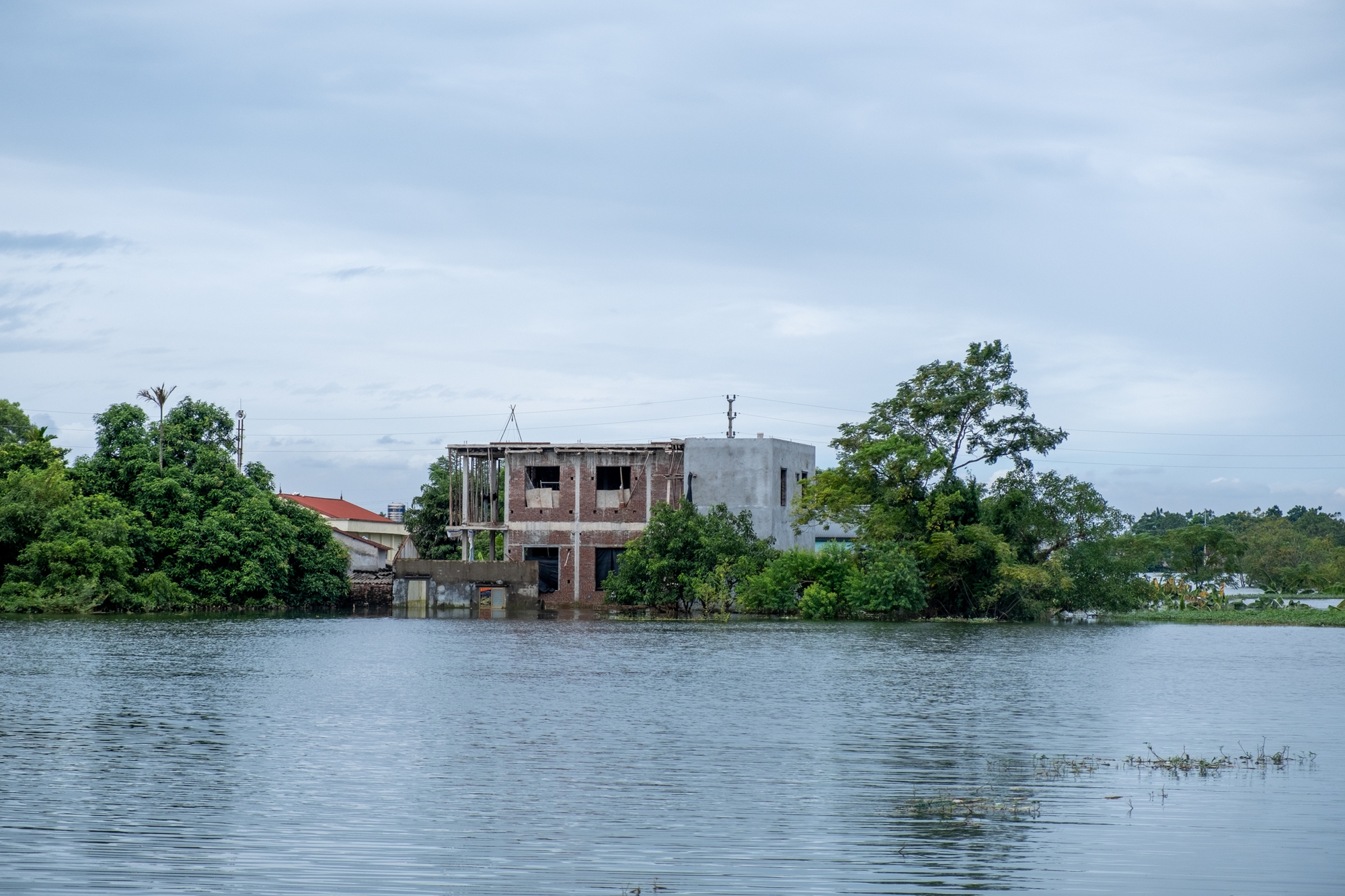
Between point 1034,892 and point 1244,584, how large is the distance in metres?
90.0

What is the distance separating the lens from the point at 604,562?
59375 millimetres

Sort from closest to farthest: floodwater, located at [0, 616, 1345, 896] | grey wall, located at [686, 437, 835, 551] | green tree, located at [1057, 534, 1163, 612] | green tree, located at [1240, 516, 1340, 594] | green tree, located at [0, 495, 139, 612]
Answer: floodwater, located at [0, 616, 1345, 896]
green tree, located at [0, 495, 139, 612]
green tree, located at [1057, 534, 1163, 612]
grey wall, located at [686, 437, 835, 551]
green tree, located at [1240, 516, 1340, 594]

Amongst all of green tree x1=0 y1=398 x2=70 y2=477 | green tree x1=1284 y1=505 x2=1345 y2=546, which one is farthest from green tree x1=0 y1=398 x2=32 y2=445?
green tree x1=1284 y1=505 x2=1345 y2=546

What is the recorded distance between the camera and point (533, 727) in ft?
59.9

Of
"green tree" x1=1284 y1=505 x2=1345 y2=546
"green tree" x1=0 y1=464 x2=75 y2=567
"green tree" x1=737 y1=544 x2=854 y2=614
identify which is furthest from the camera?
"green tree" x1=1284 y1=505 x2=1345 y2=546

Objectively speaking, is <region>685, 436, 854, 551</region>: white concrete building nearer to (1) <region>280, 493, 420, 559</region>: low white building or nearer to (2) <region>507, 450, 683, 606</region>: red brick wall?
(2) <region>507, 450, 683, 606</region>: red brick wall

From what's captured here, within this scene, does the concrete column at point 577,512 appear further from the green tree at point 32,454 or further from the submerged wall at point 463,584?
the green tree at point 32,454

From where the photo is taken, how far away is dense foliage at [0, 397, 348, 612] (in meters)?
49.1

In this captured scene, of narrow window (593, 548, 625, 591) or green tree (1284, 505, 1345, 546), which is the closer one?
narrow window (593, 548, 625, 591)

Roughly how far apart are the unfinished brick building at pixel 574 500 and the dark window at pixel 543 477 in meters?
0.04

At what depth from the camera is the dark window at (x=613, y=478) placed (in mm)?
59344

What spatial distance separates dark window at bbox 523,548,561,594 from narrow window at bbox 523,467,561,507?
217 cm

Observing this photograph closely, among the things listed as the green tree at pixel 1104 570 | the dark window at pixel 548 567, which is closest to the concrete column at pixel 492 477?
the dark window at pixel 548 567

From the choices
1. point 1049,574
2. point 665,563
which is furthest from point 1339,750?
point 665,563
